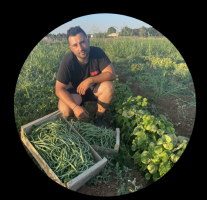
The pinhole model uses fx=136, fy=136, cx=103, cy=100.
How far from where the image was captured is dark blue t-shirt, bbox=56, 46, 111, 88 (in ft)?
8.05

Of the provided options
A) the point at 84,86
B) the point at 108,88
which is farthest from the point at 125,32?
the point at 84,86

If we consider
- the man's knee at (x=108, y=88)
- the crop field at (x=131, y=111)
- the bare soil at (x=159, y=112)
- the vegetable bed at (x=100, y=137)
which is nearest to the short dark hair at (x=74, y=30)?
the crop field at (x=131, y=111)

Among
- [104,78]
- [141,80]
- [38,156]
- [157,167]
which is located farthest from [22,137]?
[141,80]

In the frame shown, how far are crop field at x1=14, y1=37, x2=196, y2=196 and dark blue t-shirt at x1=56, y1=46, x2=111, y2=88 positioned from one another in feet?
0.86

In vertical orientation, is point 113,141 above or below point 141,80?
below

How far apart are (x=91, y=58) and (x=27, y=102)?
147 cm

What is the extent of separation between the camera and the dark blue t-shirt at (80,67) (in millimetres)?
2453

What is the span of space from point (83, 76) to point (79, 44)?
67 cm

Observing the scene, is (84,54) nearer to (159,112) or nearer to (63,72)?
(63,72)

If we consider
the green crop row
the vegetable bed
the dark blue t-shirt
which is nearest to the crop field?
the green crop row

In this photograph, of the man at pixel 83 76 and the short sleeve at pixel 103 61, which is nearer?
the man at pixel 83 76

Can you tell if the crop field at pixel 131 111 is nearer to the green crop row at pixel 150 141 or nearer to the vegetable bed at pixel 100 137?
the green crop row at pixel 150 141

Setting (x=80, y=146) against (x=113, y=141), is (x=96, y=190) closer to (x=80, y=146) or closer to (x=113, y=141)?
(x=80, y=146)

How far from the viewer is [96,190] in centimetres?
178
